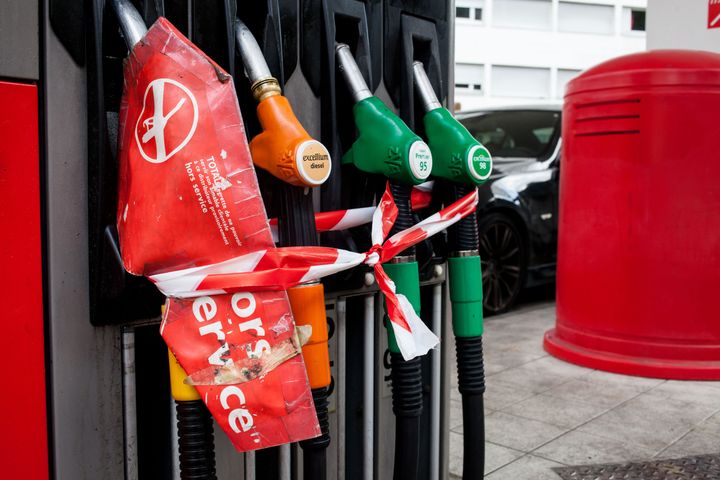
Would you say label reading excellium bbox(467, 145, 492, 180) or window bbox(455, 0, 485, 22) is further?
window bbox(455, 0, 485, 22)

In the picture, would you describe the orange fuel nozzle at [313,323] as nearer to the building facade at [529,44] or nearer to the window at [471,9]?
the building facade at [529,44]

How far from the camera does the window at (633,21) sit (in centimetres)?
3350

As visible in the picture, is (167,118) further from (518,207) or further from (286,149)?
(518,207)

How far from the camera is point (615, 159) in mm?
4074

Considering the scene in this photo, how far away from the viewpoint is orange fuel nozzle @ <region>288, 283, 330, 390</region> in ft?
4.15

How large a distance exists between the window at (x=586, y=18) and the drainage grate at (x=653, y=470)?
104 ft

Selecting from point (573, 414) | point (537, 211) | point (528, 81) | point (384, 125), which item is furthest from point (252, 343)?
point (528, 81)

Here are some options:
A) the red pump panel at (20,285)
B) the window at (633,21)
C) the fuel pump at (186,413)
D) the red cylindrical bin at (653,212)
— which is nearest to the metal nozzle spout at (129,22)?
the fuel pump at (186,413)

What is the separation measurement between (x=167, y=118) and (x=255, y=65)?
24cm

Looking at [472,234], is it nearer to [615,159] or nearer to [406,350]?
[406,350]

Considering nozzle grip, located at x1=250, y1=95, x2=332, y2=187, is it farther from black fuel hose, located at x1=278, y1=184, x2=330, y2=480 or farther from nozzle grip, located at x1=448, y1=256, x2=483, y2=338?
nozzle grip, located at x1=448, y1=256, x2=483, y2=338

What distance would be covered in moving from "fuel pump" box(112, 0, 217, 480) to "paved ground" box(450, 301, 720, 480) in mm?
1656

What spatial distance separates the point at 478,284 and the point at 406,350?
0.32m

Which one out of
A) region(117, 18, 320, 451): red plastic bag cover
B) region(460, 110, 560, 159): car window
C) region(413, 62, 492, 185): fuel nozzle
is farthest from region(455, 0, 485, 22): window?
region(117, 18, 320, 451): red plastic bag cover
